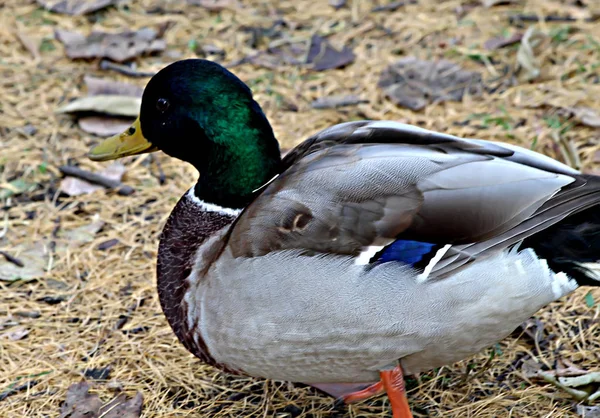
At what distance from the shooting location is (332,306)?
99.0 inches

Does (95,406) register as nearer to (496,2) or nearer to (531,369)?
(531,369)

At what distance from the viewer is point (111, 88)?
4719 millimetres

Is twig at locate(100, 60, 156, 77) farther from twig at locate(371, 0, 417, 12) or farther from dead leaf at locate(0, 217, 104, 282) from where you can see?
twig at locate(371, 0, 417, 12)

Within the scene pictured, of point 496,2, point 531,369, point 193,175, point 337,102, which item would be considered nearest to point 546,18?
point 496,2

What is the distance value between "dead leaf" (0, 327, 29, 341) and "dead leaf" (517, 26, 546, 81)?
2.93m

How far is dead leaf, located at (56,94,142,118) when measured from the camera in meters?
4.52

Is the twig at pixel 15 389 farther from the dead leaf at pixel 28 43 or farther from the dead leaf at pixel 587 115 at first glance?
the dead leaf at pixel 587 115

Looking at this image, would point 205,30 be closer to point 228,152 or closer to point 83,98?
point 83,98

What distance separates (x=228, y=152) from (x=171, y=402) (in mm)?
923

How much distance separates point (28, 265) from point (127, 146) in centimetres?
95

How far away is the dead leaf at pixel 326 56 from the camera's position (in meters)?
5.00

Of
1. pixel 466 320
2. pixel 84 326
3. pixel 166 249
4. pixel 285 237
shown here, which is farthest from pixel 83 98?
pixel 466 320

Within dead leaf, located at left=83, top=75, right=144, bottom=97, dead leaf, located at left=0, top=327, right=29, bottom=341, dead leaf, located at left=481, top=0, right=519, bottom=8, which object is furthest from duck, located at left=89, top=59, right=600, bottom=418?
dead leaf, located at left=481, top=0, right=519, bottom=8

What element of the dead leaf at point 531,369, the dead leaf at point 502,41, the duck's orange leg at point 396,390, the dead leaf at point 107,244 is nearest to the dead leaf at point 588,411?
the dead leaf at point 531,369
